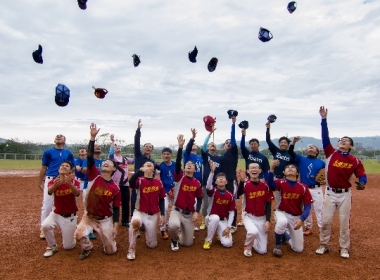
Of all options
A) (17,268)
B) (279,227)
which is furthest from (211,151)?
(17,268)

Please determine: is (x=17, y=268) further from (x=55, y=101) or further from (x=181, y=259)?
(x=55, y=101)

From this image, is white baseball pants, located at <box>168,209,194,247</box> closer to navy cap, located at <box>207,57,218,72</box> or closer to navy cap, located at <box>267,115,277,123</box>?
navy cap, located at <box>267,115,277,123</box>

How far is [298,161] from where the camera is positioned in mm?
7188

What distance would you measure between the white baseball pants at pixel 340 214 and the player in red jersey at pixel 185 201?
2304 millimetres

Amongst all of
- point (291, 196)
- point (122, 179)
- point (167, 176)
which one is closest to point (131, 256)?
point (167, 176)

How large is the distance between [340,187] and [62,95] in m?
5.85

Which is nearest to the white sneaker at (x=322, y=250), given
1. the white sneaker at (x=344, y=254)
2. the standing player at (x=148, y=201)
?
the white sneaker at (x=344, y=254)

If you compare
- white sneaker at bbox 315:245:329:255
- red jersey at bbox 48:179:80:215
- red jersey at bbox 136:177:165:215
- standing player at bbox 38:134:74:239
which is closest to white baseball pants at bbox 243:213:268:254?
white sneaker at bbox 315:245:329:255

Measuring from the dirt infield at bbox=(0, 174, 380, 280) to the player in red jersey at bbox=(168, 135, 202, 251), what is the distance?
305 mm

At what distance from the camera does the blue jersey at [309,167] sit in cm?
699

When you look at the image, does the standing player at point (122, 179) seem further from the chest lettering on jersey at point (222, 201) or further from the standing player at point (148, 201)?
the chest lettering on jersey at point (222, 201)

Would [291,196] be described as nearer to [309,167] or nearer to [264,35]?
[309,167]

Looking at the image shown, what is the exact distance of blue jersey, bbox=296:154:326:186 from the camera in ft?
22.9

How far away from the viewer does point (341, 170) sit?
5805mm
